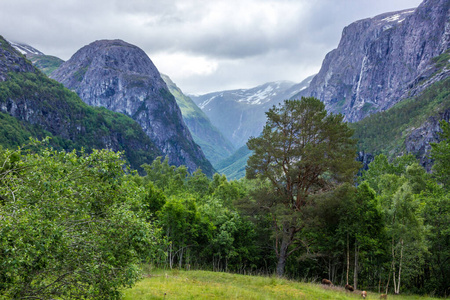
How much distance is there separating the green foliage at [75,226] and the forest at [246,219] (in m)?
0.05

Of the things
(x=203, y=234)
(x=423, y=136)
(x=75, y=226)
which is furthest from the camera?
(x=423, y=136)

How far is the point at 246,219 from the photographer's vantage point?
126 feet

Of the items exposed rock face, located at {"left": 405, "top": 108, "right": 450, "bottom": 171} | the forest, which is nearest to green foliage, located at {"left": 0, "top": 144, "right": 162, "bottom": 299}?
the forest

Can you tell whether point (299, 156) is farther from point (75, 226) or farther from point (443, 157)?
point (443, 157)

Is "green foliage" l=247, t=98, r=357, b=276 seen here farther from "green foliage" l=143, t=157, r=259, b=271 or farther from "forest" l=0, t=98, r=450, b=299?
"green foliage" l=143, t=157, r=259, b=271

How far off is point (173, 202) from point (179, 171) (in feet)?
140

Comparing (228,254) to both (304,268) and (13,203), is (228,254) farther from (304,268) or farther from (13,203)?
(13,203)

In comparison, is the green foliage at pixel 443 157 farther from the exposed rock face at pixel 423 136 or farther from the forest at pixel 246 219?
the exposed rock face at pixel 423 136

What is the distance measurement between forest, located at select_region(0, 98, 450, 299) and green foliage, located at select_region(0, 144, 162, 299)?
0.05 meters

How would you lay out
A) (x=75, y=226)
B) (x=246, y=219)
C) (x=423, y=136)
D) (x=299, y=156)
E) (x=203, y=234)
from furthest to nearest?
(x=423, y=136) < (x=203, y=234) < (x=246, y=219) < (x=299, y=156) < (x=75, y=226)

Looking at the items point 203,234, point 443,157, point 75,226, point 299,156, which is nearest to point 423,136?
point 443,157

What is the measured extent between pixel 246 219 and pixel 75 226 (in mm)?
30178

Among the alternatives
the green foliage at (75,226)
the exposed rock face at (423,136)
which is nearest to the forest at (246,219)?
the green foliage at (75,226)

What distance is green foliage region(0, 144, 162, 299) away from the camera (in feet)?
27.8
